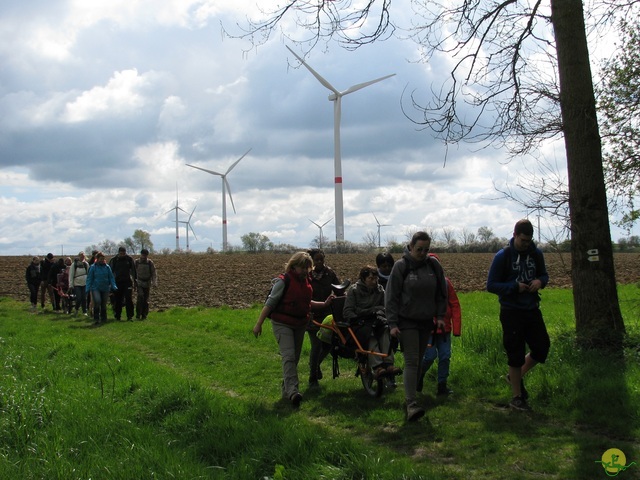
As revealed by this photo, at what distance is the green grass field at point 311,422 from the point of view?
16.4 feet

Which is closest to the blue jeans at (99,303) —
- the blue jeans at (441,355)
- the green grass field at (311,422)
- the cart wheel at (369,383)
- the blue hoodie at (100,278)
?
the blue hoodie at (100,278)

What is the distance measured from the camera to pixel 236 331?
14500mm

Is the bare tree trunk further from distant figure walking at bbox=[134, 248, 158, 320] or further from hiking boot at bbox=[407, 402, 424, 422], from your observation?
distant figure walking at bbox=[134, 248, 158, 320]

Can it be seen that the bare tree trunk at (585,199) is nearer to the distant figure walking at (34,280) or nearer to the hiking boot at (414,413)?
the hiking boot at (414,413)

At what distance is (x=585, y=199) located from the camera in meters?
8.41

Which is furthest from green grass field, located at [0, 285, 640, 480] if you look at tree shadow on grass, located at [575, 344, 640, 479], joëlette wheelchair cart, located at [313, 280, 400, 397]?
joëlette wheelchair cart, located at [313, 280, 400, 397]

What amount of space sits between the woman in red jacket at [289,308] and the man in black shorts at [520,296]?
2303 mm

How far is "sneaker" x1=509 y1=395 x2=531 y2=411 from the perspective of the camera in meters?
6.74

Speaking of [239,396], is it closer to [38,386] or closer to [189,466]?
[38,386]

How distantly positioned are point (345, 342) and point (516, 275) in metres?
2.52

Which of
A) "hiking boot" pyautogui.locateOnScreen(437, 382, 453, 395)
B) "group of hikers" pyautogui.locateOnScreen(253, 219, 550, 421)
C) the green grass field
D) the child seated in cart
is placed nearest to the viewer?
the green grass field

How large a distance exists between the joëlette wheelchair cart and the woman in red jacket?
1.96 feet

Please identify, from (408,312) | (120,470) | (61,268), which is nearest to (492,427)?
(408,312)

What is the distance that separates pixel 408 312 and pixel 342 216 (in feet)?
219
